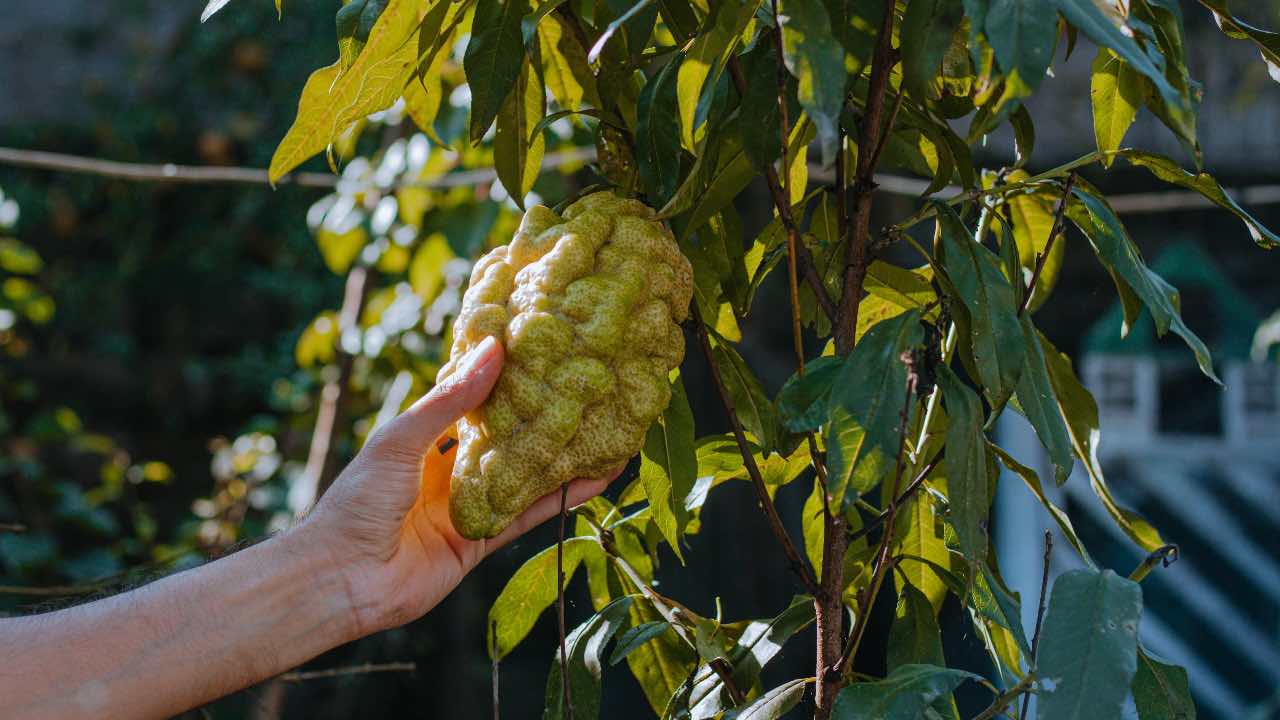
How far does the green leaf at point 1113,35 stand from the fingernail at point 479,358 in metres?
0.45

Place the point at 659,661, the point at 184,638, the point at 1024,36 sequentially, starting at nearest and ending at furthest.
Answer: the point at 1024,36 < the point at 184,638 < the point at 659,661

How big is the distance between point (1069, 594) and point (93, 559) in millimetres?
2359

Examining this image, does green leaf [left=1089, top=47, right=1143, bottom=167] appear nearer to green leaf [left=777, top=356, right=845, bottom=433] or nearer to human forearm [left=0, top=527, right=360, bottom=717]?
green leaf [left=777, top=356, right=845, bottom=433]

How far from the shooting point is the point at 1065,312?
14.5ft

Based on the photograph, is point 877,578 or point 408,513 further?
point 408,513

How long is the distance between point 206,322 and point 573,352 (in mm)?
4196

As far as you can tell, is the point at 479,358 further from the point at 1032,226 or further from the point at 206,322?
the point at 206,322

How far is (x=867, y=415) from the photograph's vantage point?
2.46 feet

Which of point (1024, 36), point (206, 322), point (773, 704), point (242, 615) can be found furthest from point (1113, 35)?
point (206, 322)

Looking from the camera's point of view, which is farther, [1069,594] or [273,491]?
[273,491]

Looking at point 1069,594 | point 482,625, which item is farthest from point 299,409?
point 1069,594

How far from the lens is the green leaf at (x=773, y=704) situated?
848mm

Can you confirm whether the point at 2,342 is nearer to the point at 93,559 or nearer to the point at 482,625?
the point at 93,559

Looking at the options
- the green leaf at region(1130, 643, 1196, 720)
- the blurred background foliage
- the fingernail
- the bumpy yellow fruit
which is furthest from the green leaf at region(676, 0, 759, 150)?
the blurred background foliage
